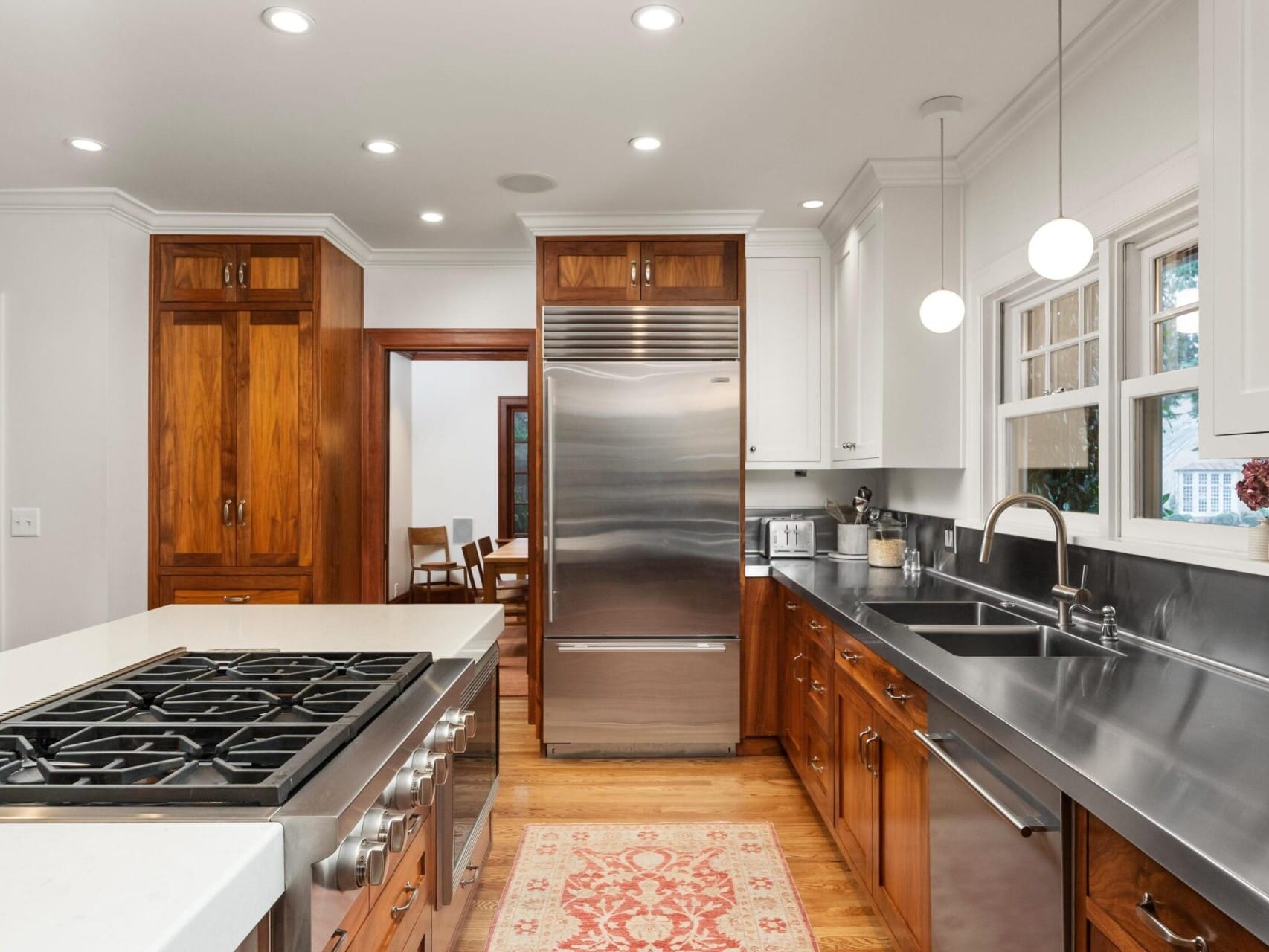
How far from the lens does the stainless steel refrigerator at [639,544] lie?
3699 millimetres

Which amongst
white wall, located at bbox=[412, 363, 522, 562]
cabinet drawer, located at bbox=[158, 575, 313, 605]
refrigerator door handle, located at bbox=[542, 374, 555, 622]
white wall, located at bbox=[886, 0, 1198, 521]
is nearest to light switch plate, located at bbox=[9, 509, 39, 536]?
cabinet drawer, located at bbox=[158, 575, 313, 605]

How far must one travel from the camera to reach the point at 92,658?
67.3 inches

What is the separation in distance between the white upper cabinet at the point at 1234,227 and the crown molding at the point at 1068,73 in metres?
0.86

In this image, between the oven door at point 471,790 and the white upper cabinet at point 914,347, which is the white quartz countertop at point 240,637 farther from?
the white upper cabinet at point 914,347

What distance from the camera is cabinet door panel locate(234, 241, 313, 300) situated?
3.76 metres

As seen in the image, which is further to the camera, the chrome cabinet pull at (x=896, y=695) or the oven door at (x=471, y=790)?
the chrome cabinet pull at (x=896, y=695)

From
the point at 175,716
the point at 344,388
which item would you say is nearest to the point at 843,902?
the point at 175,716

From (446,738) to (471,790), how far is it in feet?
1.90

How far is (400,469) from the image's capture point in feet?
23.4

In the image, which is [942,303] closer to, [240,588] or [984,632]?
[984,632]

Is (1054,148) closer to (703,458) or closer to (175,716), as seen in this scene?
(703,458)

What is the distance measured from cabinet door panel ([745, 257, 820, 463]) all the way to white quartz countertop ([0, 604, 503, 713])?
1989 millimetres

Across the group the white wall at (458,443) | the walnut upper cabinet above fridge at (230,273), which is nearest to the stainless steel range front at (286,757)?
the walnut upper cabinet above fridge at (230,273)

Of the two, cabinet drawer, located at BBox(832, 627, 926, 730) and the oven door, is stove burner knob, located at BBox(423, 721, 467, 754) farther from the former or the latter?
cabinet drawer, located at BBox(832, 627, 926, 730)
